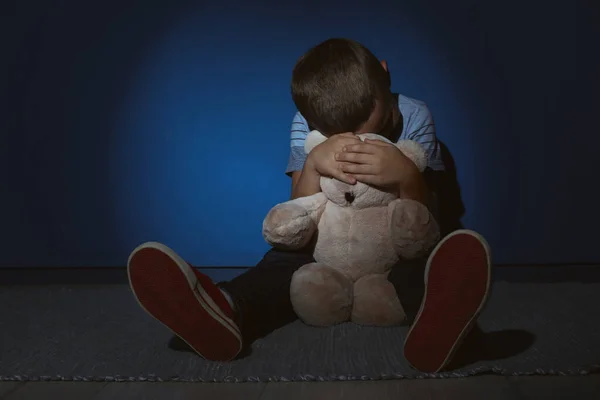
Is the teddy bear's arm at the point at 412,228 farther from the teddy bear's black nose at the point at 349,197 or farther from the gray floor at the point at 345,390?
the gray floor at the point at 345,390

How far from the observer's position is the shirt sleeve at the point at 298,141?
1461 mm

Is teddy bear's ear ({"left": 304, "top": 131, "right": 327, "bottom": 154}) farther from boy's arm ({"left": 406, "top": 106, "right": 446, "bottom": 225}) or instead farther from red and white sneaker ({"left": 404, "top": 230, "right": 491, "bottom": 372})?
red and white sneaker ({"left": 404, "top": 230, "right": 491, "bottom": 372})

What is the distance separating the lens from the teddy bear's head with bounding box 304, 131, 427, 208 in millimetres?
1136

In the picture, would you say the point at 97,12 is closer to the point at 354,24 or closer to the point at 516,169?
the point at 354,24

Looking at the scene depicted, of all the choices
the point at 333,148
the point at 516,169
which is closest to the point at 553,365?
the point at 333,148

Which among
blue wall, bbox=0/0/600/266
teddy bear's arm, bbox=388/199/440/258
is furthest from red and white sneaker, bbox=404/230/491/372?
blue wall, bbox=0/0/600/266

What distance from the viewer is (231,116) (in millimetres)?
1655

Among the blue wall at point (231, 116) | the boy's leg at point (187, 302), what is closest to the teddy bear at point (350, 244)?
the boy's leg at point (187, 302)

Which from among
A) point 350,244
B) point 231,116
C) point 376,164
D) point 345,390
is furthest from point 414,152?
point 231,116

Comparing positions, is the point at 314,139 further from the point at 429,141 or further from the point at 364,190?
the point at 429,141

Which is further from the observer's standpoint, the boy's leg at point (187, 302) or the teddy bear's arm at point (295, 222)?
the teddy bear's arm at point (295, 222)

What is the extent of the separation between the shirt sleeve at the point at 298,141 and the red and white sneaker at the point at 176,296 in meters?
0.57

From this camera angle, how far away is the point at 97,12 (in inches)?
65.1

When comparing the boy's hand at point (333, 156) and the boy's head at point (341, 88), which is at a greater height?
the boy's head at point (341, 88)
